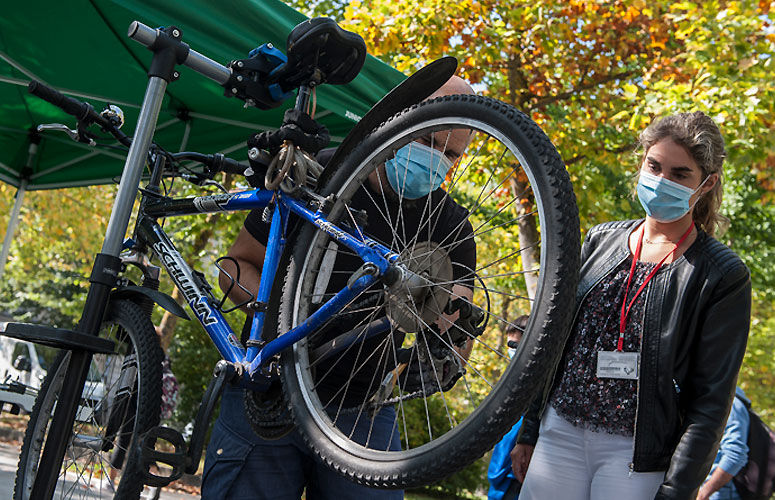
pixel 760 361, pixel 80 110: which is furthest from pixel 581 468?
pixel 760 361

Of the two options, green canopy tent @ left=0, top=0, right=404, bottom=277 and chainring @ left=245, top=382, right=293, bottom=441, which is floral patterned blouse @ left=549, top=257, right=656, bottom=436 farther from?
green canopy tent @ left=0, top=0, right=404, bottom=277

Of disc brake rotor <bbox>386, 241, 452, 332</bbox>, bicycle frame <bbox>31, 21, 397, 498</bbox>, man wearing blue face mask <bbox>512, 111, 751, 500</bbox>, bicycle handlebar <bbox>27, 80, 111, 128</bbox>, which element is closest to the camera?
disc brake rotor <bbox>386, 241, 452, 332</bbox>

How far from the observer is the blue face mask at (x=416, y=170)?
78.9 inches

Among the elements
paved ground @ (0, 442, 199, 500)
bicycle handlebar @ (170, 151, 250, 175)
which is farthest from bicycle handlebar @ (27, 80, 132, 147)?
paved ground @ (0, 442, 199, 500)

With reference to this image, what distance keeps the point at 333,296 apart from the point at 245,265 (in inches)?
23.9

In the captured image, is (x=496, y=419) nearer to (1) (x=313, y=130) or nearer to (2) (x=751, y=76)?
(1) (x=313, y=130)

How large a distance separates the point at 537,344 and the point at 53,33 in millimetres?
3332

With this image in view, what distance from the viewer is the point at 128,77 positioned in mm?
4199

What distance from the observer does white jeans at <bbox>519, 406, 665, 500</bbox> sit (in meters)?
2.13

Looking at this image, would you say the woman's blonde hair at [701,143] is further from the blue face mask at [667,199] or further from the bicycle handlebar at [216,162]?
the bicycle handlebar at [216,162]

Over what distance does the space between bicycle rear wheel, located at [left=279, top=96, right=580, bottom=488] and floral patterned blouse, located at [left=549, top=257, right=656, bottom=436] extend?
0.43 m

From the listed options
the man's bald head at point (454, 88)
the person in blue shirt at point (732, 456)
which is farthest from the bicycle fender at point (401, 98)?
the person in blue shirt at point (732, 456)

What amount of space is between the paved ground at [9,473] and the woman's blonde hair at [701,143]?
Answer: 17.5ft

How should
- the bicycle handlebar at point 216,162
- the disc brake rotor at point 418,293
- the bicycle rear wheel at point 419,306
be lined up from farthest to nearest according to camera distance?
the bicycle handlebar at point 216,162
the disc brake rotor at point 418,293
the bicycle rear wheel at point 419,306
